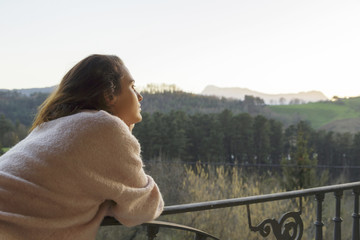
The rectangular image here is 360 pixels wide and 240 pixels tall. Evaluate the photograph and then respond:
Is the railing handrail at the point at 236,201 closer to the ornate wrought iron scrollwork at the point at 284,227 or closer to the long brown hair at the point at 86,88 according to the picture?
the ornate wrought iron scrollwork at the point at 284,227

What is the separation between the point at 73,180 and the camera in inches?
36.4

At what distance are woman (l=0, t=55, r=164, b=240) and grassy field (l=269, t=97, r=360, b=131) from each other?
866 inches

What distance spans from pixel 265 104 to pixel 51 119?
22231 millimetres

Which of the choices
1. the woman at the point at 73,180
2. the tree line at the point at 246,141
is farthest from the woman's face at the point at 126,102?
the tree line at the point at 246,141

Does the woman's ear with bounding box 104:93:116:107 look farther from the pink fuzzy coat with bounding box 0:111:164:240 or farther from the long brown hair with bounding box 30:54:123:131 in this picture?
the pink fuzzy coat with bounding box 0:111:164:240

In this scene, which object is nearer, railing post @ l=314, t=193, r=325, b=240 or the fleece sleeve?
the fleece sleeve

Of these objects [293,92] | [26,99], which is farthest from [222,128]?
[293,92]

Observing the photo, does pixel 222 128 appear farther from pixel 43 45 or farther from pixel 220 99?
pixel 43 45

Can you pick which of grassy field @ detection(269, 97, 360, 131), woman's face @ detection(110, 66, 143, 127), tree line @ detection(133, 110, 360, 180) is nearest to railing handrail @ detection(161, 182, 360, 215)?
woman's face @ detection(110, 66, 143, 127)

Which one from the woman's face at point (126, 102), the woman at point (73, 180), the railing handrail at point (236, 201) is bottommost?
the railing handrail at point (236, 201)

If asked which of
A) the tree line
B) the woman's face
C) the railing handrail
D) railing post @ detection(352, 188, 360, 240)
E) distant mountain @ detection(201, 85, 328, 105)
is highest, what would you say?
the woman's face

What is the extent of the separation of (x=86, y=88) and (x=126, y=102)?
0.40 feet

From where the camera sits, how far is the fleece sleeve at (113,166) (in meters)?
0.93

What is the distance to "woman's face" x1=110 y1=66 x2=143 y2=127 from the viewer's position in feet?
3.65
